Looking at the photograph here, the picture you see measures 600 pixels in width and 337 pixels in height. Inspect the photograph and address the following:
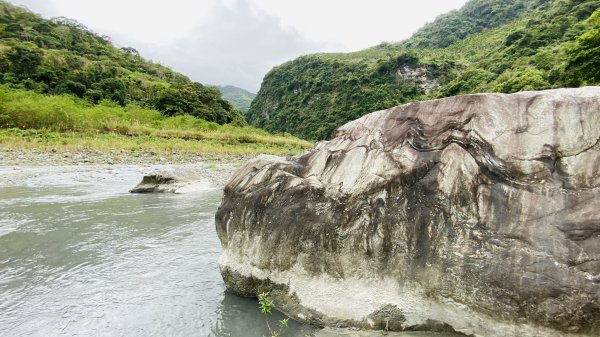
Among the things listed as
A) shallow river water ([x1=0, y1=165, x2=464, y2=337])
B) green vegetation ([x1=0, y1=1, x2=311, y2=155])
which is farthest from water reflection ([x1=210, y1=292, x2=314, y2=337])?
green vegetation ([x1=0, y1=1, x2=311, y2=155])

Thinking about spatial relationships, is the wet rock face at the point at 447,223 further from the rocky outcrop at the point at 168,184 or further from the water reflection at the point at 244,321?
the rocky outcrop at the point at 168,184

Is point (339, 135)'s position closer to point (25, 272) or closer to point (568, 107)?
point (568, 107)

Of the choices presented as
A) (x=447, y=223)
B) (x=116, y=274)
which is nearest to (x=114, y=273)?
(x=116, y=274)

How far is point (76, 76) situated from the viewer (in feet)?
202

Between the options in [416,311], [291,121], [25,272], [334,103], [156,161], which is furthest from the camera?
[291,121]

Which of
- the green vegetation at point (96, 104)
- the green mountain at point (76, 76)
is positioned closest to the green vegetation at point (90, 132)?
the green vegetation at point (96, 104)

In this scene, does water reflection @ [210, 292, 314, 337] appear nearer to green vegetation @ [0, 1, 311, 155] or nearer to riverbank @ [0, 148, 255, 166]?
riverbank @ [0, 148, 255, 166]

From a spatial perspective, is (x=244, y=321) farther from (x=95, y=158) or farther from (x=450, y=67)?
(x=450, y=67)

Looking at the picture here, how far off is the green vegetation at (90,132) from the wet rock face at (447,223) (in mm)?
29079

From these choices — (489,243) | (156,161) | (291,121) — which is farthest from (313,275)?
(291,121)

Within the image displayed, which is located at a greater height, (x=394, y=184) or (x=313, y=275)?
(x=394, y=184)

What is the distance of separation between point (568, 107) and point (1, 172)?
24.7 metres

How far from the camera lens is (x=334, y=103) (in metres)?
103

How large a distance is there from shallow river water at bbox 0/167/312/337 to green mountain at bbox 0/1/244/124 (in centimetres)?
5087
